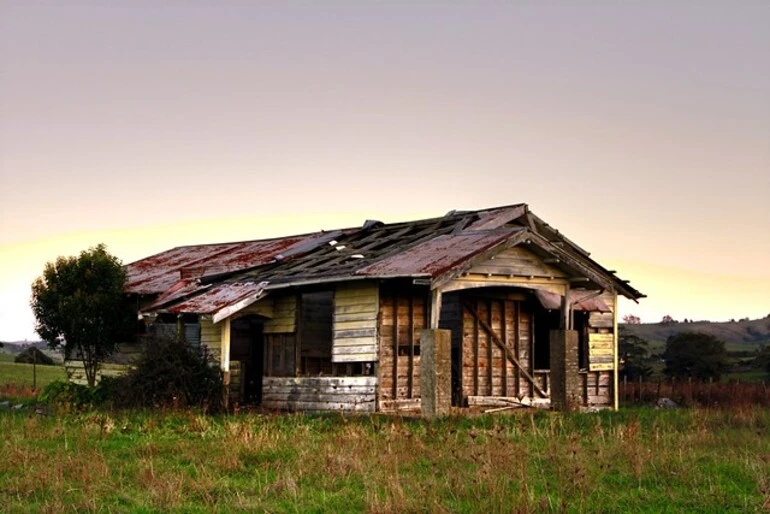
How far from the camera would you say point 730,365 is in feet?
163

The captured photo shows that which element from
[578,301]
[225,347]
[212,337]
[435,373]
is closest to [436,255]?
[435,373]

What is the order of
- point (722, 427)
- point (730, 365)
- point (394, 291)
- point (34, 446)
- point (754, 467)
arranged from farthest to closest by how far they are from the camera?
point (730, 365), point (394, 291), point (722, 427), point (34, 446), point (754, 467)

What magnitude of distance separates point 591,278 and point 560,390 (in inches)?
110

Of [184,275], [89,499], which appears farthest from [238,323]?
[89,499]

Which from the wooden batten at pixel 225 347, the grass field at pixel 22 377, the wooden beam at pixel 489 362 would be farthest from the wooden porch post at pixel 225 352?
the grass field at pixel 22 377

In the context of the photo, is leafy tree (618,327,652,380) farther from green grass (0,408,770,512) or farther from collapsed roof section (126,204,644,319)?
green grass (0,408,770,512)

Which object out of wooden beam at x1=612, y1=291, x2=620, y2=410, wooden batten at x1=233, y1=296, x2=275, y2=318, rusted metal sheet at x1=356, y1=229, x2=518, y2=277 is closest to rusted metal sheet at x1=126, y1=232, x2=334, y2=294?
wooden batten at x1=233, y1=296, x2=275, y2=318

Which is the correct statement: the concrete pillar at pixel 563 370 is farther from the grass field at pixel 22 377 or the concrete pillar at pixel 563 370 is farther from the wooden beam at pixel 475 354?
the grass field at pixel 22 377

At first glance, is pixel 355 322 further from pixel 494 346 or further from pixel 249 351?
pixel 249 351

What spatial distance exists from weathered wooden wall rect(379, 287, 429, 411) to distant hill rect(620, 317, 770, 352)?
236 ft

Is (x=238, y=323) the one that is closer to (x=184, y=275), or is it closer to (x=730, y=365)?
(x=184, y=275)

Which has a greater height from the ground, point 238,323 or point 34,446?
point 238,323

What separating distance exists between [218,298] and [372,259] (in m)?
4.33

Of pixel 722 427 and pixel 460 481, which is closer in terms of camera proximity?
pixel 460 481
